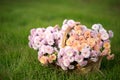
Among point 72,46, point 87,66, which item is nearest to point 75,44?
point 72,46

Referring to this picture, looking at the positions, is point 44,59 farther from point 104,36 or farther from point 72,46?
point 104,36

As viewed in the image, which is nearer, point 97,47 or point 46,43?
point 97,47

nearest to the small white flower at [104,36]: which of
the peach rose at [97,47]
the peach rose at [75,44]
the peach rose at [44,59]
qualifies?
the peach rose at [97,47]

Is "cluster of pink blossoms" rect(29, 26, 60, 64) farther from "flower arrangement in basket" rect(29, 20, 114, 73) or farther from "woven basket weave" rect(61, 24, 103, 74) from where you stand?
"woven basket weave" rect(61, 24, 103, 74)

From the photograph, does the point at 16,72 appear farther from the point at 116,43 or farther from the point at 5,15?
the point at 5,15

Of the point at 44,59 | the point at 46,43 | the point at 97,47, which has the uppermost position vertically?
the point at 46,43

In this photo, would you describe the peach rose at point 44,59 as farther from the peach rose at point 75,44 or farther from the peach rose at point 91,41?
the peach rose at point 91,41

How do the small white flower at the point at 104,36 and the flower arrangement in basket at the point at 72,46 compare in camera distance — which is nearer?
the flower arrangement in basket at the point at 72,46

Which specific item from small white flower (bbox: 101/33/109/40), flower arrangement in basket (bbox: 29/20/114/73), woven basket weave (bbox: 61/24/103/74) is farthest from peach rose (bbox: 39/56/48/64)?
small white flower (bbox: 101/33/109/40)
